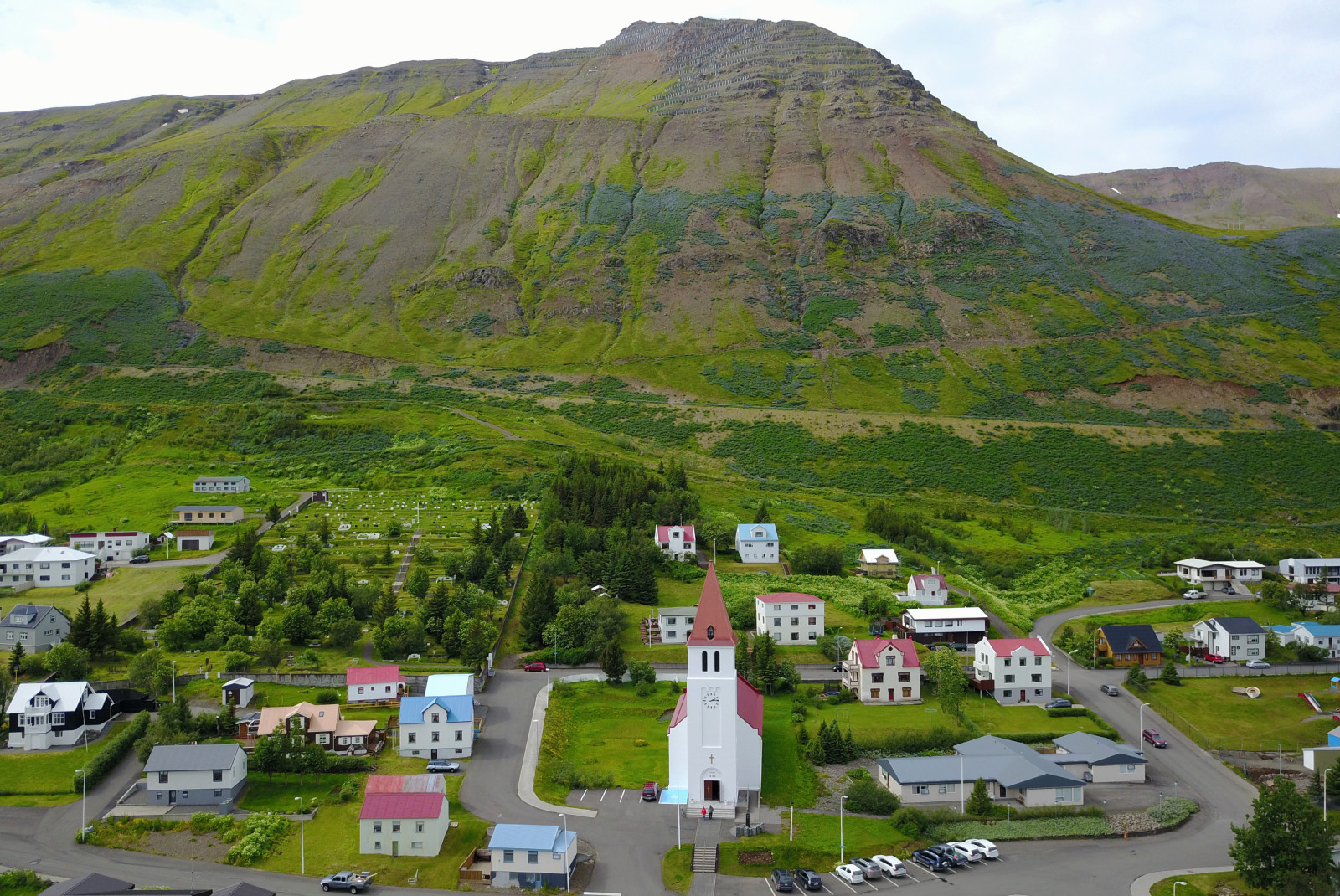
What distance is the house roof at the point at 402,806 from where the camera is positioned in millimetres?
42188

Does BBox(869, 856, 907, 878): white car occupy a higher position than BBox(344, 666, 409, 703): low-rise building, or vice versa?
BBox(344, 666, 409, 703): low-rise building

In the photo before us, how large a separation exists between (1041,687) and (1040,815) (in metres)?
17.9

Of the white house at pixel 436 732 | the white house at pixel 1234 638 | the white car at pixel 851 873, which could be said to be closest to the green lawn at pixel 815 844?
the white car at pixel 851 873

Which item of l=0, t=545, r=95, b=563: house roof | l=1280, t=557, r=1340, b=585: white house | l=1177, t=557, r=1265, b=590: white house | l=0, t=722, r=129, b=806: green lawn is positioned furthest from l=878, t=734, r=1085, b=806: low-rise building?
l=0, t=545, r=95, b=563: house roof

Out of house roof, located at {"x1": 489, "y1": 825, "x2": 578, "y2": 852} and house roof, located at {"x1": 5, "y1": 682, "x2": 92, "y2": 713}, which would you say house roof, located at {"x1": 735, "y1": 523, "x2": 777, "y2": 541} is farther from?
house roof, located at {"x1": 5, "y1": 682, "x2": 92, "y2": 713}

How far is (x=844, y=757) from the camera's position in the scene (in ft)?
168

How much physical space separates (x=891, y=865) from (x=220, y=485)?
8905 centimetres

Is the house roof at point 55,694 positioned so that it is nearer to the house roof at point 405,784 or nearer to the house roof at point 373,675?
the house roof at point 373,675

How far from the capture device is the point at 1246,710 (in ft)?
195

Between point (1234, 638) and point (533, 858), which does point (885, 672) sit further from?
point (533, 858)

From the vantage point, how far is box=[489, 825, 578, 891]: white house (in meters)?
39.2

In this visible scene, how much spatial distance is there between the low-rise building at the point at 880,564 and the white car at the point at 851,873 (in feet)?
156

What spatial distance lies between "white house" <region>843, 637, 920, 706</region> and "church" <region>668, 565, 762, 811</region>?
14962 millimetres

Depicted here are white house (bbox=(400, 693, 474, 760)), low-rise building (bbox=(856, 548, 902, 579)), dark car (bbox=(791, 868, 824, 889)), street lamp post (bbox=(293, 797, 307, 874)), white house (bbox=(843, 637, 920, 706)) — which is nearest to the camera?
dark car (bbox=(791, 868, 824, 889))
